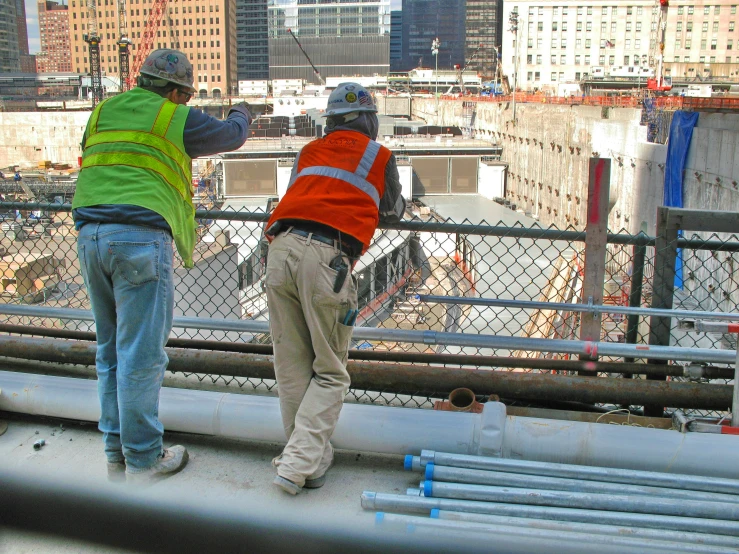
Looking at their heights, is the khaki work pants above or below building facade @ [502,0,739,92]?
below

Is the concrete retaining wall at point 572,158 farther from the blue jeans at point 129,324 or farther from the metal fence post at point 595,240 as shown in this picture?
the blue jeans at point 129,324

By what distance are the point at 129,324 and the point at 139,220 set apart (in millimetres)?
460

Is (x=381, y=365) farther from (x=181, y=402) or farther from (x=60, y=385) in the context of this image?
(x=60, y=385)

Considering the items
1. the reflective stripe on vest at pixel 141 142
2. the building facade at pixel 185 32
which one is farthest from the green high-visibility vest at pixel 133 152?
the building facade at pixel 185 32

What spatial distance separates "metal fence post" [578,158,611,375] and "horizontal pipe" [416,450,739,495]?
0.86 m

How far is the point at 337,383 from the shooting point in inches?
124

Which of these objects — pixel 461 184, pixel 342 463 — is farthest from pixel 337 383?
pixel 461 184

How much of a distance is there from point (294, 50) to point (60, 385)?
16243 cm

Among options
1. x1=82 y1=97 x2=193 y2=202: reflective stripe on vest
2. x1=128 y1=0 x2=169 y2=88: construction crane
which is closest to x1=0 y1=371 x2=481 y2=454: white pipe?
x1=82 y1=97 x2=193 y2=202: reflective stripe on vest

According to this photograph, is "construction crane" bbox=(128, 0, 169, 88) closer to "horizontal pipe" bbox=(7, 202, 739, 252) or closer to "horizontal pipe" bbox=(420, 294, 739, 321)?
"horizontal pipe" bbox=(7, 202, 739, 252)

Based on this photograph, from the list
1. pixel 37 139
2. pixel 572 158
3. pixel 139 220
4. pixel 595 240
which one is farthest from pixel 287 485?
pixel 37 139

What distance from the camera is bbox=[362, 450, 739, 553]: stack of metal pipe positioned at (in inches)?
107

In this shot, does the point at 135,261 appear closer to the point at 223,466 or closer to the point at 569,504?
the point at 223,466

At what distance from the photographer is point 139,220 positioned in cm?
299
